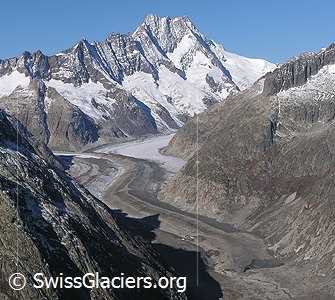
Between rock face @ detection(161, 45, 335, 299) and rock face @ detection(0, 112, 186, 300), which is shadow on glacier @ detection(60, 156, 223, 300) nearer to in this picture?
rock face @ detection(0, 112, 186, 300)

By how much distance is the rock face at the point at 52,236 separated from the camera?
4203 cm

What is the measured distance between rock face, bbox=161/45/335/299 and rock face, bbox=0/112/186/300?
1932 centimetres

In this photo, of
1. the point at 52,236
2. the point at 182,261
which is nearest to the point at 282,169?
the point at 182,261

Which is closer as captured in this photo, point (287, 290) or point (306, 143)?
point (287, 290)

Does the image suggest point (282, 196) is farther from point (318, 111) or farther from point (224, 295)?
point (224, 295)

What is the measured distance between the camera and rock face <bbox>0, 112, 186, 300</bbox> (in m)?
42.0

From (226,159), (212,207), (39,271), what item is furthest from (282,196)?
(39,271)

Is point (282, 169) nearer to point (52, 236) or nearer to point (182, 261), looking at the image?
point (182, 261)

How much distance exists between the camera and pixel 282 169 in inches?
3952

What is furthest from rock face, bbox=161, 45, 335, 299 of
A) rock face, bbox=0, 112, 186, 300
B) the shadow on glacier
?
rock face, bbox=0, 112, 186, 300

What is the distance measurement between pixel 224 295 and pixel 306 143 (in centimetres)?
4576

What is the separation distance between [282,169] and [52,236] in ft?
196

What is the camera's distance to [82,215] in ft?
171

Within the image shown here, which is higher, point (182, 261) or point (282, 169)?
point (282, 169)
